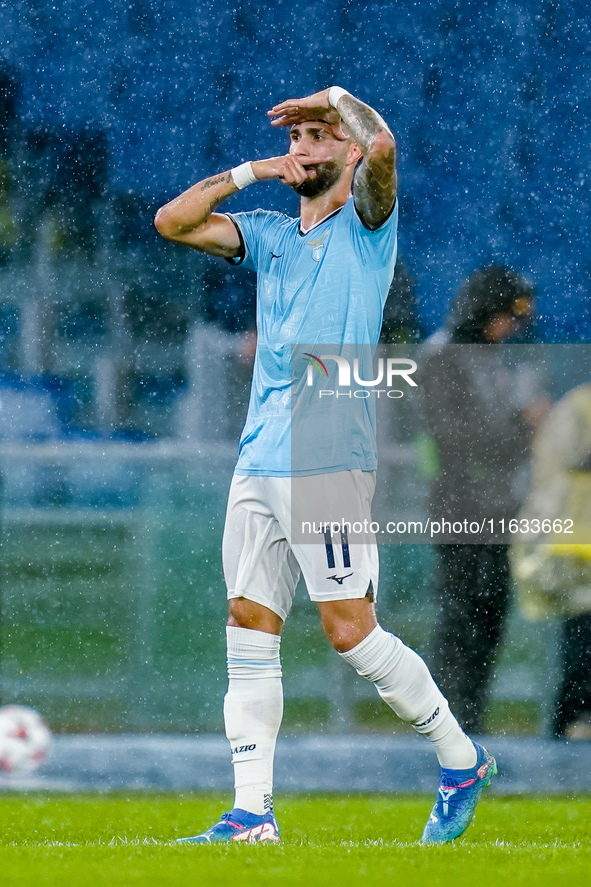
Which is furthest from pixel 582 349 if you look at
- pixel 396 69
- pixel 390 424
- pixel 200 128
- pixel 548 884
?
pixel 548 884

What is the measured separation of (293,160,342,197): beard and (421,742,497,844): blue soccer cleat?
124cm

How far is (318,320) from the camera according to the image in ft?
8.42

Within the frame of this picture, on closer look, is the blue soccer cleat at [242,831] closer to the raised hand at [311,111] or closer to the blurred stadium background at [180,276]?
the blurred stadium background at [180,276]

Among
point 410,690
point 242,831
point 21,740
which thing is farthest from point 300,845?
point 21,740

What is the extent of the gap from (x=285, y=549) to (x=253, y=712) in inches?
13.3

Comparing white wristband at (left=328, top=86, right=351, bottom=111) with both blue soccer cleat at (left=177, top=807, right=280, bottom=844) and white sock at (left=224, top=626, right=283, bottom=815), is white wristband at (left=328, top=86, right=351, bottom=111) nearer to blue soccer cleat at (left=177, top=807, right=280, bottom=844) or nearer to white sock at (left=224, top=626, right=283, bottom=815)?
white sock at (left=224, top=626, right=283, bottom=815)

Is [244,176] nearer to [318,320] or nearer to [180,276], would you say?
[318,320]

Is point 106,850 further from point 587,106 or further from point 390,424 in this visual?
point 587,106

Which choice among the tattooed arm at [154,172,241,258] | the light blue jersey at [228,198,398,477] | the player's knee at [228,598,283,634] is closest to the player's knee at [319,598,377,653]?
the player's knee at [228,598,283,634]

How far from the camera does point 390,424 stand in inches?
144

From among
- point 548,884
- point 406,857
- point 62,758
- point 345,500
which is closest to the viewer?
point 548,884

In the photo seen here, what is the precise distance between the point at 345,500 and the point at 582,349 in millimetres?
1437

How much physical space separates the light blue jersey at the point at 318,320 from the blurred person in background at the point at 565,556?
116 centimetres

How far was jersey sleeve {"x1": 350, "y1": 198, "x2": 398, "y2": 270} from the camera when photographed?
2.55 m
